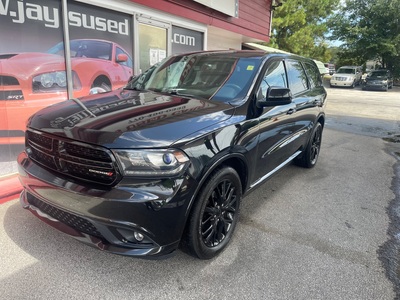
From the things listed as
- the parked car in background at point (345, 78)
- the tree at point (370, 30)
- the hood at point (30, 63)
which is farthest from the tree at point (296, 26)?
the hood at point (30, 63)

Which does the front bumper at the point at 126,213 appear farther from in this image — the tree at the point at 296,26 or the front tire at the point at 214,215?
the tree at the point at 296,26

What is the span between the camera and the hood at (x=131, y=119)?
213 centimetres

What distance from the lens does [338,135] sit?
8.49 meters

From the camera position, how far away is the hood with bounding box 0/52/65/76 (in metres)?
4.14

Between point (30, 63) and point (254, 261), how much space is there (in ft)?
13.1

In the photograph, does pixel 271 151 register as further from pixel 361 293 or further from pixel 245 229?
pixel 361 293

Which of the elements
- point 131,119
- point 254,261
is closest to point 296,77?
point 254,261

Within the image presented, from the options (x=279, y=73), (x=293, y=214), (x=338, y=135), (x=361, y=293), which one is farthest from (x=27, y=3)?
(x=338, y=135)

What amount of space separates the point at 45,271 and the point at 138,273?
28.8 inches

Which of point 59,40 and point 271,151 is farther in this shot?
point 59,40

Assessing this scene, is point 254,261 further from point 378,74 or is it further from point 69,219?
point 378,74

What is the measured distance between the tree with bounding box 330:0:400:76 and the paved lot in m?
31.2

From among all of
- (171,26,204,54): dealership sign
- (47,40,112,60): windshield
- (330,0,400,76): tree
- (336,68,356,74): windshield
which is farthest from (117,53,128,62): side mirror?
(330,0,400,76): tree

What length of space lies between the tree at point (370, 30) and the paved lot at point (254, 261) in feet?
102
